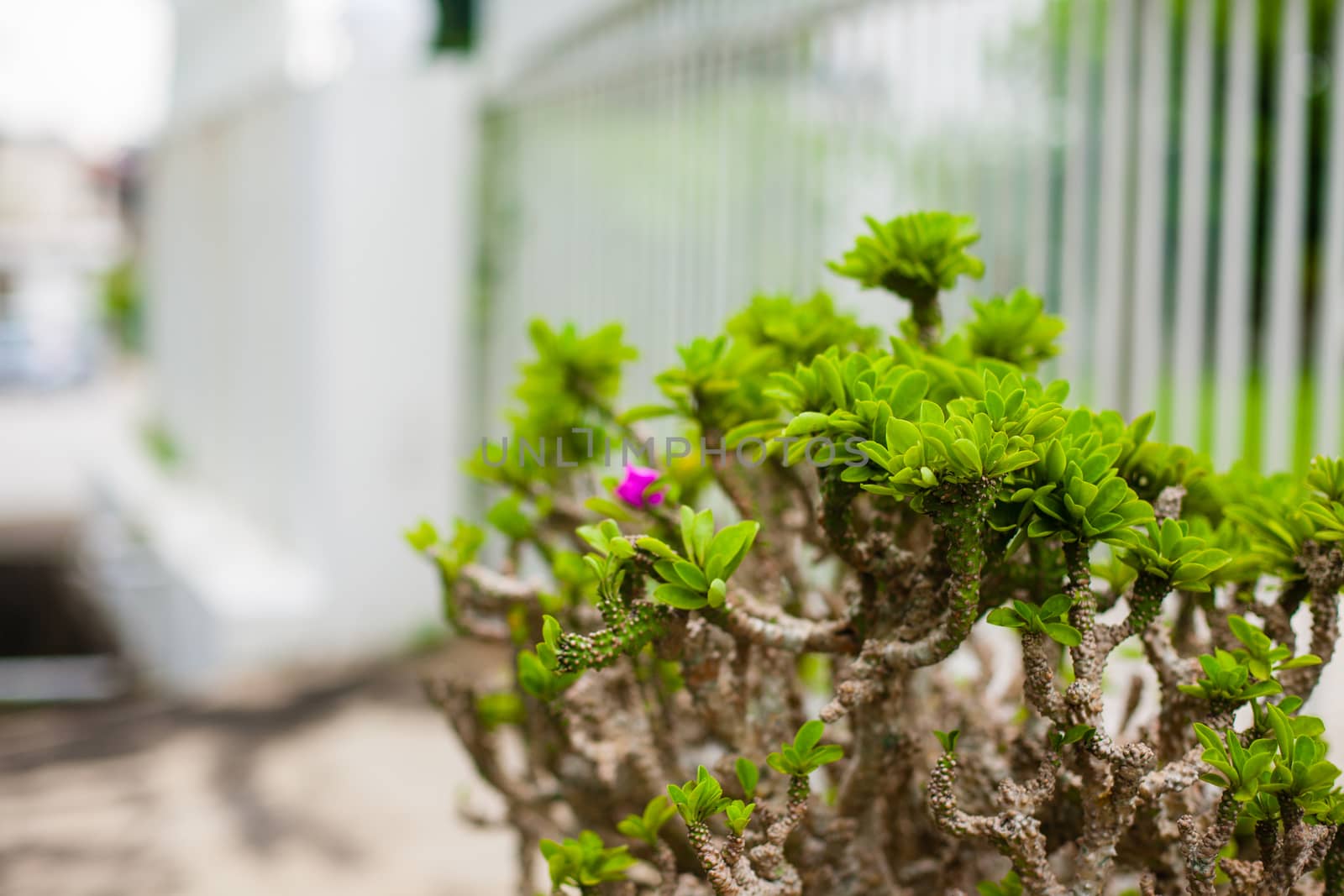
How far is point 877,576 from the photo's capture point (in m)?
1.41

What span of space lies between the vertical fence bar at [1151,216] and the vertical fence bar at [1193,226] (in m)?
0.04

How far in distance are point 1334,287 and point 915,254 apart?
3.72 feet

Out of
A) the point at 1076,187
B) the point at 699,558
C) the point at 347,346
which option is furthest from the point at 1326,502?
the point at 347,346

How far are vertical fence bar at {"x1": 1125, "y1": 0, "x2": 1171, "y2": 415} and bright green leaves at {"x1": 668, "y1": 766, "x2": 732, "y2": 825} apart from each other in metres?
1.67

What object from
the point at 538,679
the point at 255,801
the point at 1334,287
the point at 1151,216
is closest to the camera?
the point at 538,679

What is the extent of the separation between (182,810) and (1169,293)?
3002mm

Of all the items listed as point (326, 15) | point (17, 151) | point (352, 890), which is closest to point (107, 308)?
point (17, 151)

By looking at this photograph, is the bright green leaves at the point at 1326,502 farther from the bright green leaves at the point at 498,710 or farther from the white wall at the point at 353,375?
the white wall at the point at 353,375

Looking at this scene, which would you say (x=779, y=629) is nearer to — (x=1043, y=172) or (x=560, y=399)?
(x=560, y=399)

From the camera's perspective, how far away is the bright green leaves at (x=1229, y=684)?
A: 125 cm

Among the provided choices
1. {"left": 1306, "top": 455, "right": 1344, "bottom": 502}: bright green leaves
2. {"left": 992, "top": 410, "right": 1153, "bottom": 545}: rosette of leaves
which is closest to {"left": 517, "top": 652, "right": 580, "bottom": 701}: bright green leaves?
{"left": 992, "top": 410, "right": 1153, "bottom": 545}: rosette of leaves

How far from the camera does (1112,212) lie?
2611 mm

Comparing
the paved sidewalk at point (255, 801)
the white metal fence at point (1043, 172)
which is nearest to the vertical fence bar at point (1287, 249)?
the white metal fence at point (1043, 172)

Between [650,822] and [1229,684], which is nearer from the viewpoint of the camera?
[1229,684]
